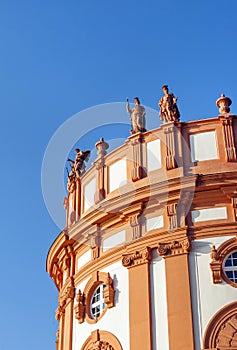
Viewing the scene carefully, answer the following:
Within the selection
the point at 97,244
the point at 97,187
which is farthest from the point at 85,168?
the point at 97,244

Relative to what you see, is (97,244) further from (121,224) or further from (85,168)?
(85,168)

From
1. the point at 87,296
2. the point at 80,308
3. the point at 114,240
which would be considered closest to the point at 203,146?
the point at 114,240

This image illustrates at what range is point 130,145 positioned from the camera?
27.2 meters

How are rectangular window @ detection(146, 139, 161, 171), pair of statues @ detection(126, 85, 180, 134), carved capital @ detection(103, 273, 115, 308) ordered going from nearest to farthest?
carved capital @ detection(103, 273, 115, 308) < rectangular window @ detection(146, 139, 161, 171) < pair of statues @ detection(126, 85, 180, 134)

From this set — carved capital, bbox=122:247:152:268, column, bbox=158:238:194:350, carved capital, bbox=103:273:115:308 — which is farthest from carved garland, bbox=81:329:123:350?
carved capital, bbox=122:247:152:268

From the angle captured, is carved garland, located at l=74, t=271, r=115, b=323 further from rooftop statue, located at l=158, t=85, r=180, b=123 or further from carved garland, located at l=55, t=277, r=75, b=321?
rooftop statue, located at l=158, t=85, r=180, b=123

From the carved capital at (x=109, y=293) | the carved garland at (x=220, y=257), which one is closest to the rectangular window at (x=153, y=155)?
the carved garland at (x=220, y=257)

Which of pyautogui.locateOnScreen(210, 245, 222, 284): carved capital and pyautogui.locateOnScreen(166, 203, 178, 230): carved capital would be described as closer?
pyautogui.locateOnScreen(210, 245, 222, 284): carved capital

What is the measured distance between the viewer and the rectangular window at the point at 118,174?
2694 cm

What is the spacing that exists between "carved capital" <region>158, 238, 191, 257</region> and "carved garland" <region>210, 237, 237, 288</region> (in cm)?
92

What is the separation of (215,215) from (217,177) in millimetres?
1348

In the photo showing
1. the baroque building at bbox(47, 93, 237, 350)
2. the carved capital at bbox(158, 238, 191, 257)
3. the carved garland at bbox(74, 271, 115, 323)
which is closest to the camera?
the baroque building at bbox(47, 93, 237, 350)

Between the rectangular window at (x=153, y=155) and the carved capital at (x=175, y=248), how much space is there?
3.27 m

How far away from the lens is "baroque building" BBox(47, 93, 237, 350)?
23.1m
